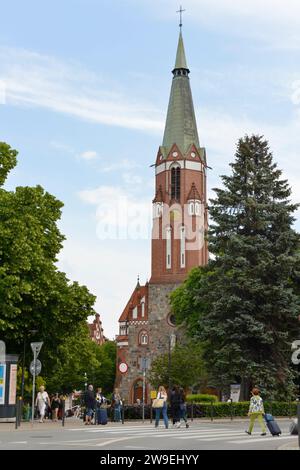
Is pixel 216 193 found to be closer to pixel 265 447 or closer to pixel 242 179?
pixel 242 179

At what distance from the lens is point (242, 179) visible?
131 ft

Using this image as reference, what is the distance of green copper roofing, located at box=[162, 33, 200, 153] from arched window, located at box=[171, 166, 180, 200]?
250 centimetres

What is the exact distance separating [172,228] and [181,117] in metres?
13.4

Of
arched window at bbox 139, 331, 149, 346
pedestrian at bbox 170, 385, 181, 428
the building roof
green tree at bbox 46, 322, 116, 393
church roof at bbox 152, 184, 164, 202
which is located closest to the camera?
pedestrian at bbox 170, 385, 181, 428

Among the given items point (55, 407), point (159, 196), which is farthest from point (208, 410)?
point (159, 196)

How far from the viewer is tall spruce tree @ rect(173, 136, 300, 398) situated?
35.8 meters

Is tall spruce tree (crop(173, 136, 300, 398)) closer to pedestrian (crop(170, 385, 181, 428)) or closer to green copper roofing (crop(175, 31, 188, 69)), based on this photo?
pedestrian (crop(170, 385, 181, 428))

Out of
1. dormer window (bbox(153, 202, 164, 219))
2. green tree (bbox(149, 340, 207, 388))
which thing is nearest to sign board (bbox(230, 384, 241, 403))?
green tree (bbox(149, 340, 207, 388))

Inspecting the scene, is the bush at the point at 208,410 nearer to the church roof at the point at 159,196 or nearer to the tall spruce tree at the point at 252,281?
the tall spruce tree at the point at 252,281

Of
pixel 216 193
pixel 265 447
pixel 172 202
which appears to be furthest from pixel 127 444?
pixel 172 202

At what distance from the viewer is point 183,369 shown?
51.4 m

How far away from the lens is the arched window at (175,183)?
7969 centimetres

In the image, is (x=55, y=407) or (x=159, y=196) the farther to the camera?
(x=159, y=196)

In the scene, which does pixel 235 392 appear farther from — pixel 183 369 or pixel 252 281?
pixel 183 369
